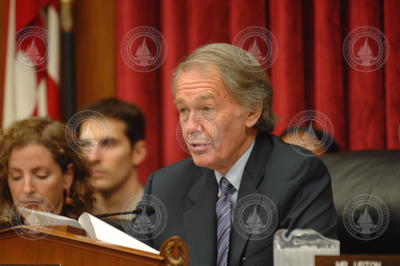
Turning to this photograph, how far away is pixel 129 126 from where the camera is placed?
331 cm

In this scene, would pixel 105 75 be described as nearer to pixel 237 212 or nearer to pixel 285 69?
pixel 285 69

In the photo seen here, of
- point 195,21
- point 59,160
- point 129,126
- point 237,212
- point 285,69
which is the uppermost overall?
point 195,21

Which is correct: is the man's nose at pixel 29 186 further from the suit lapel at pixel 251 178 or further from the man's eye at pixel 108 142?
the man's eye at pixel 108 142

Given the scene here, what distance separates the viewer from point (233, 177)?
1.92 m

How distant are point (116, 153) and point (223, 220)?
1504 mm

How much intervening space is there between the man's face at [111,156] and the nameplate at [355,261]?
2.13 meters

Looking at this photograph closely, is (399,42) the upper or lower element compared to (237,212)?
upper

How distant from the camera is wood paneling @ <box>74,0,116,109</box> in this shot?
3805mm

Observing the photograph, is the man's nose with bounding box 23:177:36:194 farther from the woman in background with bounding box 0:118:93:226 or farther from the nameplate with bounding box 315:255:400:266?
the nameplate with bounding box 315:255:400:266

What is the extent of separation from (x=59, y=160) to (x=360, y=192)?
0.96 meters

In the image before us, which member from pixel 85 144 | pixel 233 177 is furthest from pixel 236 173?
pixel 85 144

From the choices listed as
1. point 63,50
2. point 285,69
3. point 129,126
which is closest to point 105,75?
point 63,50

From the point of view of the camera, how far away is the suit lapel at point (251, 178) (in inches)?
69.8

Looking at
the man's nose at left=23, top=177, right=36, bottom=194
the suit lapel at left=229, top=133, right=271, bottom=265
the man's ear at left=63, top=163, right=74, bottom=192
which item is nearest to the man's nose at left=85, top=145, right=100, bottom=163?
the man's ear at left=63, top=163, right=74, bottom=192
